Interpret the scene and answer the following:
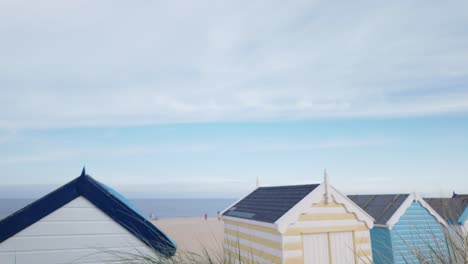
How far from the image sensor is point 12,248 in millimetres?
4492

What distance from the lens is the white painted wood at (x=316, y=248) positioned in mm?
8451

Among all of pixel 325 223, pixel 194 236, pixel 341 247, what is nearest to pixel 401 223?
pixel 341 247

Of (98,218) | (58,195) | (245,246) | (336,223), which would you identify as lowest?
(245,246)

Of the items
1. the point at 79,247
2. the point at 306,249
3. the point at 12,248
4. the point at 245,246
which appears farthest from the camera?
the point at 245,246

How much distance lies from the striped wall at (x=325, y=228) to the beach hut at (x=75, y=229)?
13.8 ft

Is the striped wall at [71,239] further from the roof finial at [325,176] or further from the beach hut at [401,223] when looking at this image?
the beach hut at [401,223]

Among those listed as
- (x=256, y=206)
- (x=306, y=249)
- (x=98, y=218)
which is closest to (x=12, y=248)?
(x=98, y=218)

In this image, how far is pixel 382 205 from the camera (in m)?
12.0

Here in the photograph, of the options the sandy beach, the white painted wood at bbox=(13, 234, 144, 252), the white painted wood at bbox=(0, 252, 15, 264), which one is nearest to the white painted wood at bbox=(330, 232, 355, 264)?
the sandy beach

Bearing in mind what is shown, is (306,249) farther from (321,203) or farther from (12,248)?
(12,248)

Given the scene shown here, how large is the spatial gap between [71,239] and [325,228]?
21.3 feet

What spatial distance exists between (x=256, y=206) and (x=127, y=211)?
251 inches

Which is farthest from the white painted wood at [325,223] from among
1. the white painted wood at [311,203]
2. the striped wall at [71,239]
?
the striped wall at [71,239]

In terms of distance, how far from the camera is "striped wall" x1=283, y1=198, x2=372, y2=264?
8.25 metres
